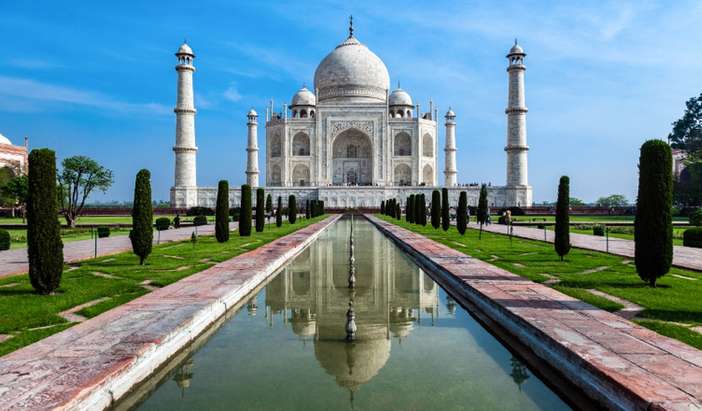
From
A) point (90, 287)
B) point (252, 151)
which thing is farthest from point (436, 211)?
point (252, 151)

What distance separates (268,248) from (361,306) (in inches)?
210

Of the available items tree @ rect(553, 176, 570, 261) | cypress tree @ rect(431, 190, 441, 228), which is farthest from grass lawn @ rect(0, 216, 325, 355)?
cypress tree @ rect(431, 190, 441, 228)

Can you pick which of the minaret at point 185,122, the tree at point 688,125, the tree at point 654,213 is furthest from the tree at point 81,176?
the tree at point 688,125

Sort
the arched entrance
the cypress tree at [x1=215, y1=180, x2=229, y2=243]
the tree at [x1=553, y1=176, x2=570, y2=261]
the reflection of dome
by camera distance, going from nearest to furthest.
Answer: the reflection of dome
the tree at [x1=553, y1=176, x2=570, y2=261]
the cypress tree at [x1=215, y1=180, x2=229, y2=243]
the arched entrance

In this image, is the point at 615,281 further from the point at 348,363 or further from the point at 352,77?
the point at 352,77

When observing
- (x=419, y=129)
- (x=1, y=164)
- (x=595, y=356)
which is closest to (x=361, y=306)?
(x=595, y=356)

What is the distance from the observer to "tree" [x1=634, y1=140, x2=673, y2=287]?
6.11 metres

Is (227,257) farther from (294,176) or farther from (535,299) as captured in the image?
(294,176)

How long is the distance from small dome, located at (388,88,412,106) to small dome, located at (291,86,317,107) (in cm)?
691

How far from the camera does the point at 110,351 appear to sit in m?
3.37

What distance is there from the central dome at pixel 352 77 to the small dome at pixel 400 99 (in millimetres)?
1328

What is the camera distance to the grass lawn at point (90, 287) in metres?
4.21

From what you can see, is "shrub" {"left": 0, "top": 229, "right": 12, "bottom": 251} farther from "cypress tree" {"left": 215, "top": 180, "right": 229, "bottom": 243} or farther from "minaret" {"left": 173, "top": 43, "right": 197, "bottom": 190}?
"minaret" {"left": 173, "top": 43, "right": 197, "bottom": 190}

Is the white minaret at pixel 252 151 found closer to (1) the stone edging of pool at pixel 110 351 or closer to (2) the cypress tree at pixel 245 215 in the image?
(2) the cypress tree at pixel 245 215
